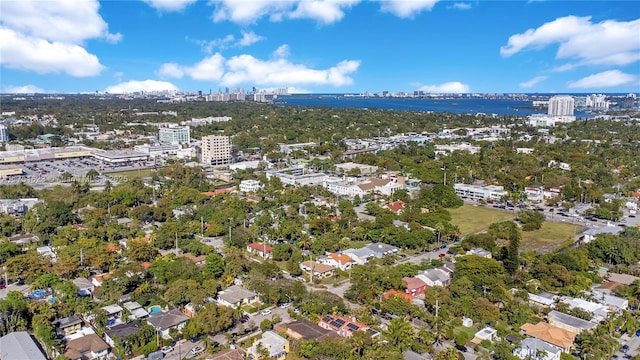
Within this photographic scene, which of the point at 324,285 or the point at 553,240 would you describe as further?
the point at 553,240

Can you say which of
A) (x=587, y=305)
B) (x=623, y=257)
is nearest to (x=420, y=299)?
(x=587, y=305)

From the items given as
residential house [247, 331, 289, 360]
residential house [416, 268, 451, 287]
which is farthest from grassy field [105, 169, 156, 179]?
residential house [247, 331, 289, 360]

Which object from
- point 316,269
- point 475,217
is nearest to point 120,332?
point 316,269

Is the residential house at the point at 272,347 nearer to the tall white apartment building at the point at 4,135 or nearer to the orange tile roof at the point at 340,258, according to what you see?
the orange tile roof at the point at 340,258

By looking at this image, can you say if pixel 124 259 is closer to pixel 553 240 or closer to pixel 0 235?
pixel 0 235

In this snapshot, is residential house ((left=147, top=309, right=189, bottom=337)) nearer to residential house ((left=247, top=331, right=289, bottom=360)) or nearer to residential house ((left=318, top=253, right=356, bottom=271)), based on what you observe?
residential house ((left=247, top=331, right=289, bottom=360))
